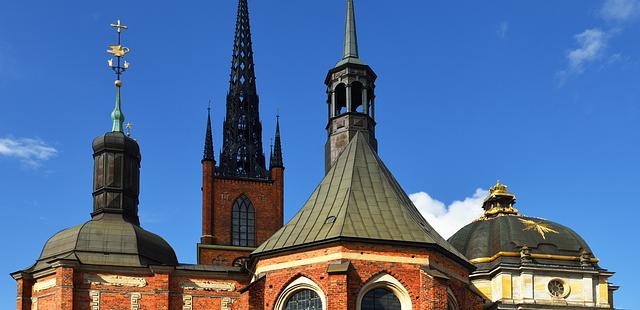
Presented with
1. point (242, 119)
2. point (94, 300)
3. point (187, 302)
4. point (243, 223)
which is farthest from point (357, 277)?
point (242, 119)

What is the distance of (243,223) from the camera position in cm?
7562

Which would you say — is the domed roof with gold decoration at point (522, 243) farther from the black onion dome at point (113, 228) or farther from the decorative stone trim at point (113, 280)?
the decorative stone trim at point (113, 280)

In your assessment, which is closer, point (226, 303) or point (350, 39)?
point (226, 303)

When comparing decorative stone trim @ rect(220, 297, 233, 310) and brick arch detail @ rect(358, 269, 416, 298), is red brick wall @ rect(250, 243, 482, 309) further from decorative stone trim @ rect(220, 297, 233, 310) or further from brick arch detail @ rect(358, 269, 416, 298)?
decorative stone trim @ rect(220, 297, 233, 310)

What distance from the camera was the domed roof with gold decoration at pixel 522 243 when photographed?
200 ft

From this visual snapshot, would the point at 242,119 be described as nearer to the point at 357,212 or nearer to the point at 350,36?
the point at 350,36

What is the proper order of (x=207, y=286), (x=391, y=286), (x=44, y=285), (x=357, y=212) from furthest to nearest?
(x=207, y=286) < (x=44, y=285) < (x=357, y=212) < (x=391, y=286)

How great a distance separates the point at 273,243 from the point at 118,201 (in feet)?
28.9

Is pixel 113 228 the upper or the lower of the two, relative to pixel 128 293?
upper

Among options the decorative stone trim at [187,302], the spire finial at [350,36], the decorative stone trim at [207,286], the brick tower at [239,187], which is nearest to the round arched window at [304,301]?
the decorative stone trim at [207,286]

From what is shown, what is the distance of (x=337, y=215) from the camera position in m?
39.3

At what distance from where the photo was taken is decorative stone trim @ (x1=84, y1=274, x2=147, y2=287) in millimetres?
40906

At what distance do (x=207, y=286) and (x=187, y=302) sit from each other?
1.05 m

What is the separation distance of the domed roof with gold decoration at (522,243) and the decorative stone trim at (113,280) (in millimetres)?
25609
